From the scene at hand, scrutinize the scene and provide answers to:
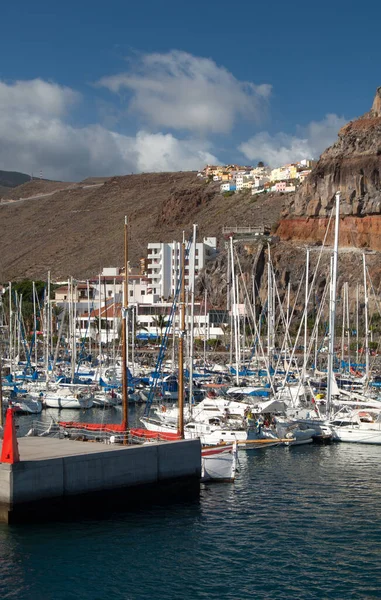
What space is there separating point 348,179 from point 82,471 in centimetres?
11477

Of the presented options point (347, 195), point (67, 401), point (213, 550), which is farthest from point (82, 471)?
point (347, 195)

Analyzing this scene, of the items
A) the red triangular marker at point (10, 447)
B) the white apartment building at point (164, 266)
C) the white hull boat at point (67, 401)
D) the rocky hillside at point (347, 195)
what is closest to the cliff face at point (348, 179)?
the rocky hillside at point (347, 195)

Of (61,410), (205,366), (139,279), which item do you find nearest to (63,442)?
(61,410)

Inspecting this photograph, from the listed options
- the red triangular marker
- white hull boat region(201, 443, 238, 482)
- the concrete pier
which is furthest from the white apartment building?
the red triangular marker

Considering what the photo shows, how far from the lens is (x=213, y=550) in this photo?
26.3 meters

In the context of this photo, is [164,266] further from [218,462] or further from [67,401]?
[218,462]

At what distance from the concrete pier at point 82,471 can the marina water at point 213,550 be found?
2.77 feet

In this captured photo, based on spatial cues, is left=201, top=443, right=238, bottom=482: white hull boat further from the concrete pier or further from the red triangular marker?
the red triangular marker

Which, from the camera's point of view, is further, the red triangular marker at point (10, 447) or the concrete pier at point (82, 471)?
the concrete pier at point (82, 471)

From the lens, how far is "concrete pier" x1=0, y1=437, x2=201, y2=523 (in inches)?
1046

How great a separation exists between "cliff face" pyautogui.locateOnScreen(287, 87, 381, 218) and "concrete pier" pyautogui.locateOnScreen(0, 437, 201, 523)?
107 metres

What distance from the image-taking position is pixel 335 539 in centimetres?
2794

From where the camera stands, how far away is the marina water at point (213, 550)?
23141mm

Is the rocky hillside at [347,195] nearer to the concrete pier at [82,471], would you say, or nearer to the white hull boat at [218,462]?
the white hull boat at [218,462]
